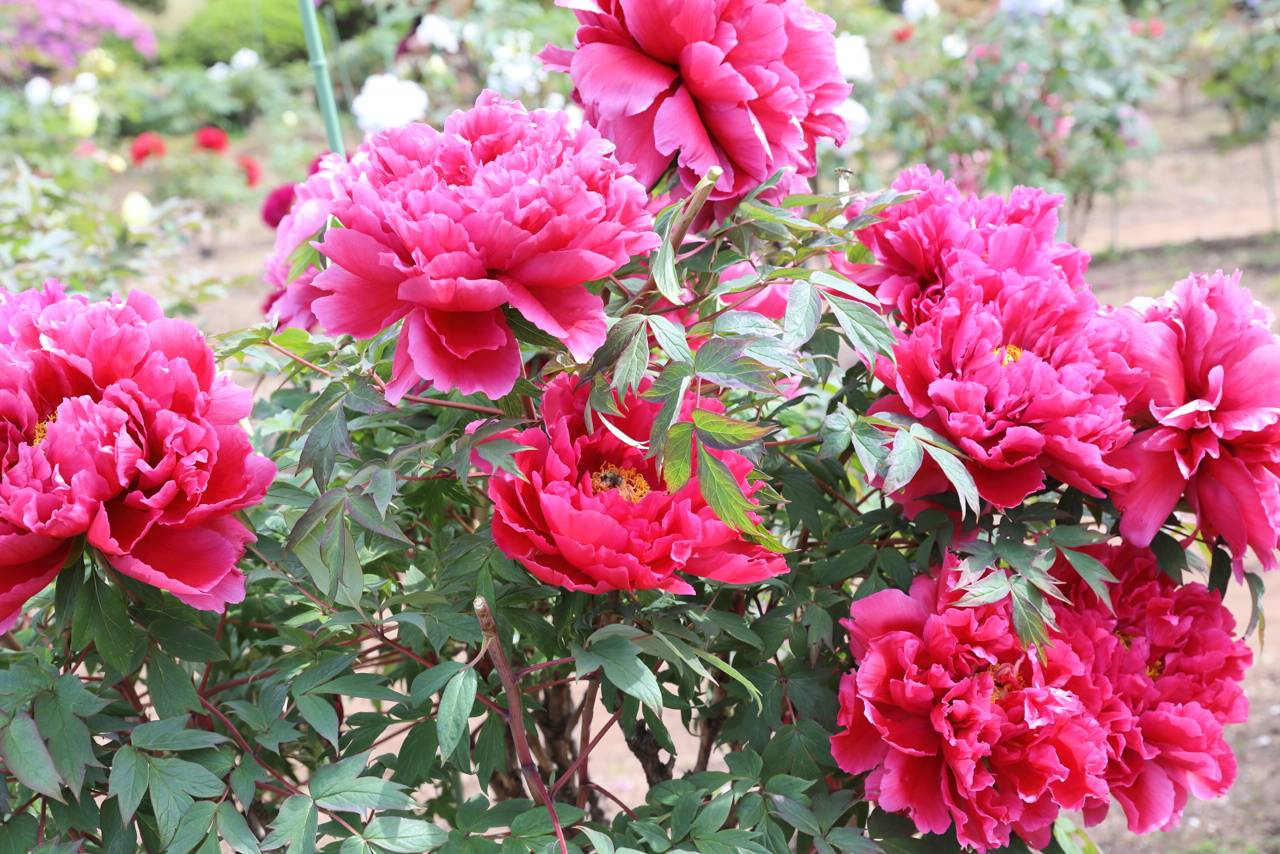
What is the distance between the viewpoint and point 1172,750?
966 millimetres

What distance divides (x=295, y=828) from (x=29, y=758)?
0.17 metres

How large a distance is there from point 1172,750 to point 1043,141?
561cm

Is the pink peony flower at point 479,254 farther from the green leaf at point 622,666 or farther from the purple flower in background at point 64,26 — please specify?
the purple flower in background at point 64,26

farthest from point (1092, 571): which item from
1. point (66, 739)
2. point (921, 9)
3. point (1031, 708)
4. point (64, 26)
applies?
point (64, 26)

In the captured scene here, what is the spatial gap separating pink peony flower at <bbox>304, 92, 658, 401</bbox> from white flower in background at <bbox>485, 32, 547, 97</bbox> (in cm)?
428

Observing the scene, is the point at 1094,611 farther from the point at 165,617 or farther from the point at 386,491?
the point at 165,617

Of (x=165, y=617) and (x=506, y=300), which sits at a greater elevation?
(x=506, y=300)

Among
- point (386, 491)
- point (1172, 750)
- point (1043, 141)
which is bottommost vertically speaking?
point (1043, 141)

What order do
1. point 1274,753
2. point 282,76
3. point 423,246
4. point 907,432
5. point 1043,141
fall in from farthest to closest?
point 282,76 < point 1043,141 < point 1274,753 < point 907,432 < point 423,246

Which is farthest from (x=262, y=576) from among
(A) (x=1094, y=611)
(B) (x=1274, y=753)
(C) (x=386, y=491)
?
(B) (x=1274, y=753)

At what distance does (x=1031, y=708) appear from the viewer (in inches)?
34.9

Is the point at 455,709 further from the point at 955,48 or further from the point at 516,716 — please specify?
the point at 955,48

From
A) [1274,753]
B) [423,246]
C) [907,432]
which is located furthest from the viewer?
[1274,753]

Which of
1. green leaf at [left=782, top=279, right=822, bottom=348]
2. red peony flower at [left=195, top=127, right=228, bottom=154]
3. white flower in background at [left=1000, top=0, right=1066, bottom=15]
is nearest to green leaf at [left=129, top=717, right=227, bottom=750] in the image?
green leaf at [left=782, top=279, right=822, bottom=348]
